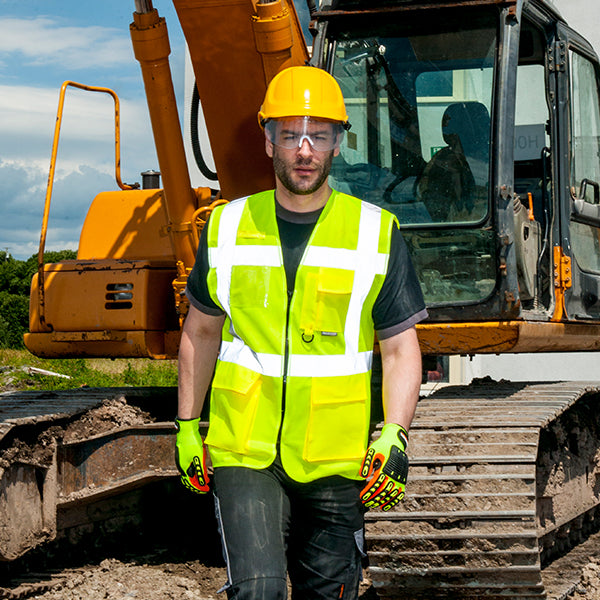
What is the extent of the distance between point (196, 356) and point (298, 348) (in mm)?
344

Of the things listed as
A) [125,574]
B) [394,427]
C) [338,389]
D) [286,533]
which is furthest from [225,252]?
[125,574]

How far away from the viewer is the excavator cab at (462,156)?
210 inches

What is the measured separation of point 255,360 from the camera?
10.3 feet

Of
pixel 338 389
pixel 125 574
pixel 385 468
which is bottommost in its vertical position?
pixel 125 574

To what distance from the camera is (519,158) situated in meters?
6.61

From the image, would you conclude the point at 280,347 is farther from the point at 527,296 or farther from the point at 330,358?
the point at 527,296

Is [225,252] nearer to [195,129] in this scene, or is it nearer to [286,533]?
[286,533]

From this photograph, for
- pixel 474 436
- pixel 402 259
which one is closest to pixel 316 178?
pixel 402 259

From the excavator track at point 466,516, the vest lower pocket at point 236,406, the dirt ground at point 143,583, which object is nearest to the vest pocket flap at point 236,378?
the vest lower pocket at point 236,406

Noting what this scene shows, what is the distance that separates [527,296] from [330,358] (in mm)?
2818

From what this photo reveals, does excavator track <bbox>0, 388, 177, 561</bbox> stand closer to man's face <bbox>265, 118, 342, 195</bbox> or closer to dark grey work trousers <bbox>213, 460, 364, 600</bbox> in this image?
dark grey work trousers <bbox>213, 460, 364, 600</bbox>

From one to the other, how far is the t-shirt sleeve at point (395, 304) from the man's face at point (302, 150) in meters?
0.31

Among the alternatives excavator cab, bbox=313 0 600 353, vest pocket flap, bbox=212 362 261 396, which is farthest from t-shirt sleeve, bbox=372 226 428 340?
excavator cab, bbox=313 0 600 353

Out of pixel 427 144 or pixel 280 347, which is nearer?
pixel 280 347
